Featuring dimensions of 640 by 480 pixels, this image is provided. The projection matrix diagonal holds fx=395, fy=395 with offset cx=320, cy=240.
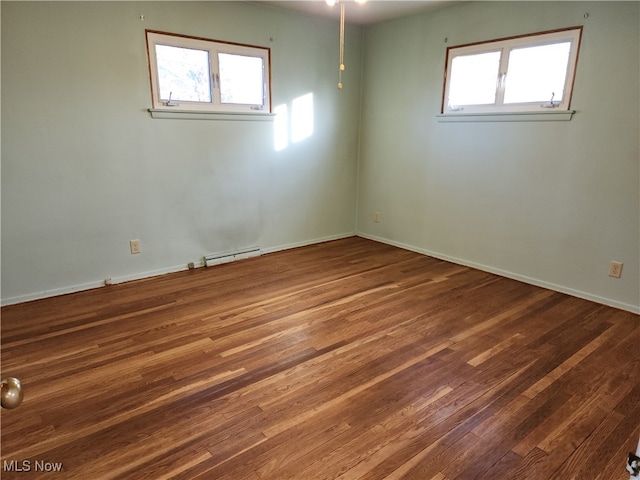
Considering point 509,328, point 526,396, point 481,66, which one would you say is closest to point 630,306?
point 509,328

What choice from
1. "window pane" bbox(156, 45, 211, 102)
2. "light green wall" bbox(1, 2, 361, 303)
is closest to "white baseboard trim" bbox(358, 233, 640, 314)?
"light green wall" bbox(1, 2, 361, 303)

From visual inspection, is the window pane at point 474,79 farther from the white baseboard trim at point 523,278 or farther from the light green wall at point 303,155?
the white baseboard trim at point 523,278

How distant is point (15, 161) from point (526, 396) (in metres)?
3.55

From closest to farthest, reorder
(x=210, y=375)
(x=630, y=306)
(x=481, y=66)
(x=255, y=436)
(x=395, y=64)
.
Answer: (x=255, y=436), (x=210, y=375), (x=630, y=306), (x=481, y=66), (x=395, y=64)

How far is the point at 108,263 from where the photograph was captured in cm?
332

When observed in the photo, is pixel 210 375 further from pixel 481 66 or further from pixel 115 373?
pixel 481 66

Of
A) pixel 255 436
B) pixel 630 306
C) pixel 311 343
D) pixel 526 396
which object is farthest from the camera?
pixel 630 306

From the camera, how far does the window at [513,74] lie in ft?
10.0

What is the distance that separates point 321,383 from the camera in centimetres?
205

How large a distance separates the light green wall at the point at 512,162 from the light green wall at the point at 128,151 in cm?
76

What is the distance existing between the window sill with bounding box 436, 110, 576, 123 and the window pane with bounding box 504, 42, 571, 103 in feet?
0.40

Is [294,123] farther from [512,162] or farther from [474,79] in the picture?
[512,162]

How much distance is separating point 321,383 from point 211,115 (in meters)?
2.63

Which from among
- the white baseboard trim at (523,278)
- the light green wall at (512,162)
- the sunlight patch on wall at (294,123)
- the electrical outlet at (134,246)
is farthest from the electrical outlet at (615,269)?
the electrical outlet at (134,246)
